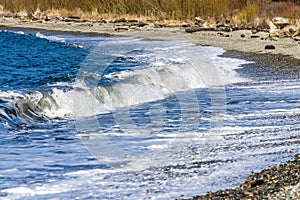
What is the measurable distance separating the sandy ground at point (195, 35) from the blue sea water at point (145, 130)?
3932mm

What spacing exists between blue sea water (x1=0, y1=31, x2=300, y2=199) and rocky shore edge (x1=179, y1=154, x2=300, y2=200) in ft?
0.54

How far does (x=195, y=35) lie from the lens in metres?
26.1

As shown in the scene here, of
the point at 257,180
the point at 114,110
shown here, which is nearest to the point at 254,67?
the point at 114,110

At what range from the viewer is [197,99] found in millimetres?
11008

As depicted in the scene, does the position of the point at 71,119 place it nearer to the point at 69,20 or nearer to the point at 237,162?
the point at 237,162

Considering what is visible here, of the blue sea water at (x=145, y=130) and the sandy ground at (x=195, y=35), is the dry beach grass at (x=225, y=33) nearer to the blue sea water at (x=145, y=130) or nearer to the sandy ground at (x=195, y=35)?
the sandy ground at (x=195, y=35)

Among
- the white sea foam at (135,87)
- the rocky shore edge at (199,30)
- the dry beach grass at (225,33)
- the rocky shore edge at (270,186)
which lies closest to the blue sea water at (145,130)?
the white sea foam at (135,87)

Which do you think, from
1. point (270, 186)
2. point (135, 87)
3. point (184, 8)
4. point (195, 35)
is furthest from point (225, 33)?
point (270, 186)

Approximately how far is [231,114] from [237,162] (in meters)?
2.87

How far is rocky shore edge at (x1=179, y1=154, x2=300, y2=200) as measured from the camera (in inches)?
189

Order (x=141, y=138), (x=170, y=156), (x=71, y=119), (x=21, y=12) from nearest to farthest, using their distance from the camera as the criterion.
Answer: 1. (x=170, y=156)
2. (x=141, y=138)
3. (x=71, y=119)
4. (x=21, y=12)

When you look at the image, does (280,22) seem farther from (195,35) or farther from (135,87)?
(135,87)

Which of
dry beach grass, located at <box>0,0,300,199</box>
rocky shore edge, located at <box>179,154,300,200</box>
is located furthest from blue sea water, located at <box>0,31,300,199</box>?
dry beach grass, located at <box>0,0,300,199</box>

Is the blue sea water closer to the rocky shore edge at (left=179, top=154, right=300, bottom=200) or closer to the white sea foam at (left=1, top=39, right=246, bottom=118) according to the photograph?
the white sea foam at (left=1, top=39, right=246, bottom=118)
